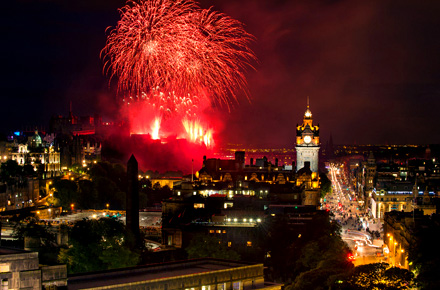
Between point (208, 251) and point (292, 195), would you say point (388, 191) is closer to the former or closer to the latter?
point (292, 195)

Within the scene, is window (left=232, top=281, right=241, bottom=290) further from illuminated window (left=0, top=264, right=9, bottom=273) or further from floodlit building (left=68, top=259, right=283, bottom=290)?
illuminated window (left=0, top=264, right=9, bottom=273)

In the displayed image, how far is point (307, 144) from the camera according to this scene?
13950cm

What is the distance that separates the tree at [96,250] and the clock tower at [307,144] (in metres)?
A: 75.9

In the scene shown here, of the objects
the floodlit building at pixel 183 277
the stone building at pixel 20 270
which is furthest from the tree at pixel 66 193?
the stone building at pixel 20 270

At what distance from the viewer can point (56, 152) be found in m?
139

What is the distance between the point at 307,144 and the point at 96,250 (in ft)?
282

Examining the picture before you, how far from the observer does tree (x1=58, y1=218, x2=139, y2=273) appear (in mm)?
55938

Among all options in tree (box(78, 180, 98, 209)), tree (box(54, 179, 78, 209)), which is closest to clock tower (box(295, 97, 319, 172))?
tree (box(78, 180, 98, 209))

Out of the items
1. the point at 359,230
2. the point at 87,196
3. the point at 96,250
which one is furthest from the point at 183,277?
the point at 87,196

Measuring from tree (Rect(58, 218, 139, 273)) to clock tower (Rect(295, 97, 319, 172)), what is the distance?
249 ft

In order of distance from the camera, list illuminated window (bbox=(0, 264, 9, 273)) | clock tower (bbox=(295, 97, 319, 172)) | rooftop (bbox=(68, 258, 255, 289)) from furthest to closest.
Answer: clock tower (bbox=(295, 97, 319, 172)) → rooftop (bbox=(68, 258, 255, 289)) → illuminated window (bbox=(0, 264, 9, 273))

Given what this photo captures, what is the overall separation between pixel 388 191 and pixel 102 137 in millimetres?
89731

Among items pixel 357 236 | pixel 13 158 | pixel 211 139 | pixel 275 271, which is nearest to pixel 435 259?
pixel 275 271

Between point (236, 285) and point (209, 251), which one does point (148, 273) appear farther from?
point (209, 251)
